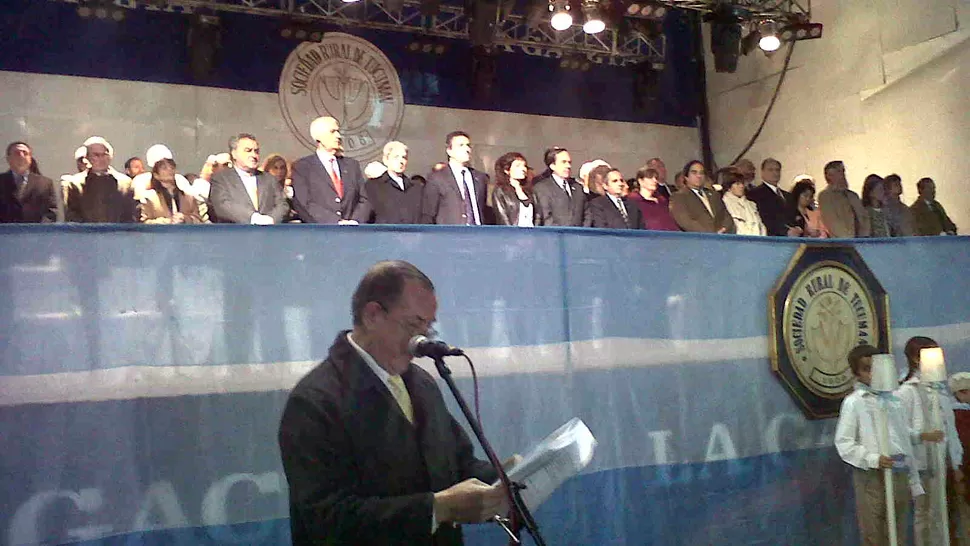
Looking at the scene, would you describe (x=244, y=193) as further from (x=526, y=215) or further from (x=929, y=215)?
(x=929, y=215)

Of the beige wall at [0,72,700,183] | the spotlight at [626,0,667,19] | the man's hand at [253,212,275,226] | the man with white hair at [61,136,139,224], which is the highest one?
the spotlight at [626,0,667,19]

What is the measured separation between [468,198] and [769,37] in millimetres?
5023

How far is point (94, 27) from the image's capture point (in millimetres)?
8570

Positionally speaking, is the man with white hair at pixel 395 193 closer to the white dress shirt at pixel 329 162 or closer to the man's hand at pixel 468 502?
the white dress shirt at pixel 329 162

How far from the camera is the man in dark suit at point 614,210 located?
6484 mm

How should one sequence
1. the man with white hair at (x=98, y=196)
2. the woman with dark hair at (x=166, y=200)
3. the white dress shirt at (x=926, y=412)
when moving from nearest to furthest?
the white dress shirt at (x=926, y=412), the man with white hair at (x=98, y=196), the woman with dark hair at (x=166, y=200)

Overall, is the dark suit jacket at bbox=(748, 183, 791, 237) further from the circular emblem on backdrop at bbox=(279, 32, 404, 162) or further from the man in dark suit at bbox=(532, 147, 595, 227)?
the circular emblem on backdrop at bbox=(279, 32, 404, 162)

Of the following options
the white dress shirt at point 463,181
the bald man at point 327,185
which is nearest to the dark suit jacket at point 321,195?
the bald man at point 327,185

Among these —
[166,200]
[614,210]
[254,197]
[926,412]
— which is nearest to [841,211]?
[614,210]

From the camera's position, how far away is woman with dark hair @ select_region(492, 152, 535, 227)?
20.6ft

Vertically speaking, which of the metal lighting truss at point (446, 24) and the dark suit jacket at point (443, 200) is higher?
the metal lighting truss at point (446, 24)

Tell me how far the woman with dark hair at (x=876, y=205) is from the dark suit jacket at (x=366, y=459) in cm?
544

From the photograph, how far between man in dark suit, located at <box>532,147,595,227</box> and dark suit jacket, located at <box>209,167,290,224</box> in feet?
5.85

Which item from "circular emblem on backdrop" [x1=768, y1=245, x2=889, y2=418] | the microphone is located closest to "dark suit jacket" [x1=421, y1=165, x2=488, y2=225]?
"circular emblem on backdrop" [x1=768, y1=245, x2=889, y2=418]
